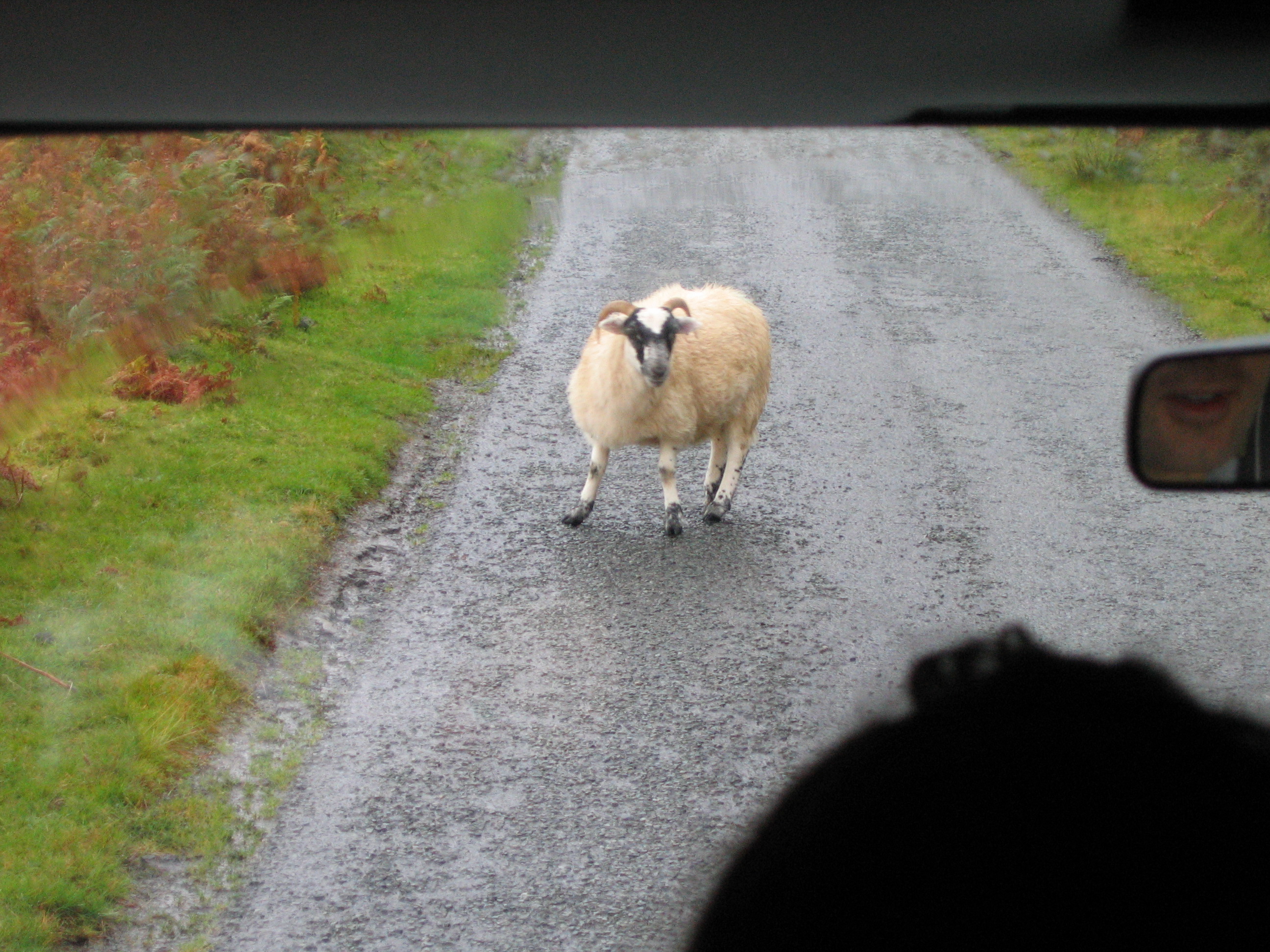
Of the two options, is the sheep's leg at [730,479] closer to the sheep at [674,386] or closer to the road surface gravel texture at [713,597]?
the sheep at [674,386]

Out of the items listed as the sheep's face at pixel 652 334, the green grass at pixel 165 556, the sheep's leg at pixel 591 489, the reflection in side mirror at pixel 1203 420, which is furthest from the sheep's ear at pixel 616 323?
the reflection in side mirror at pixel 1203 420

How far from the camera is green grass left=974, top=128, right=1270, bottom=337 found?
1206cm

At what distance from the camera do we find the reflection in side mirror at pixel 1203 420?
249cm

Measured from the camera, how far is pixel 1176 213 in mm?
14266

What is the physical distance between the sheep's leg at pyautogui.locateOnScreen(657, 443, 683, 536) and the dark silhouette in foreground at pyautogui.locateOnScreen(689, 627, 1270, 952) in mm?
6236

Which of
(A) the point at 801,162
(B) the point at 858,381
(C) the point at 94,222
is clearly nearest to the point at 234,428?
(C) the point at 94,222

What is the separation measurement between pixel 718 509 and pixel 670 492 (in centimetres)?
39

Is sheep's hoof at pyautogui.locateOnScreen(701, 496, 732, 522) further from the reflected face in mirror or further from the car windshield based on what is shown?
the reflected face in mirror

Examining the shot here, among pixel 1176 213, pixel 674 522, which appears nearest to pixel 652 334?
pixel 674 522

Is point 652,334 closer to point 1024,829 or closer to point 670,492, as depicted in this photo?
point 670,492

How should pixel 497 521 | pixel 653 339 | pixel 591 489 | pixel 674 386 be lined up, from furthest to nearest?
pixel 591 489 → pixel 497 521 → pixel 674 386 → pixel 653 339

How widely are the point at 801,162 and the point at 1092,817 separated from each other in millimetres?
17802

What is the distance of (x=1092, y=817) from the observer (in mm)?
1520

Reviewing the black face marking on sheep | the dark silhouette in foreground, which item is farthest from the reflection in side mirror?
the black face marking on sheep
